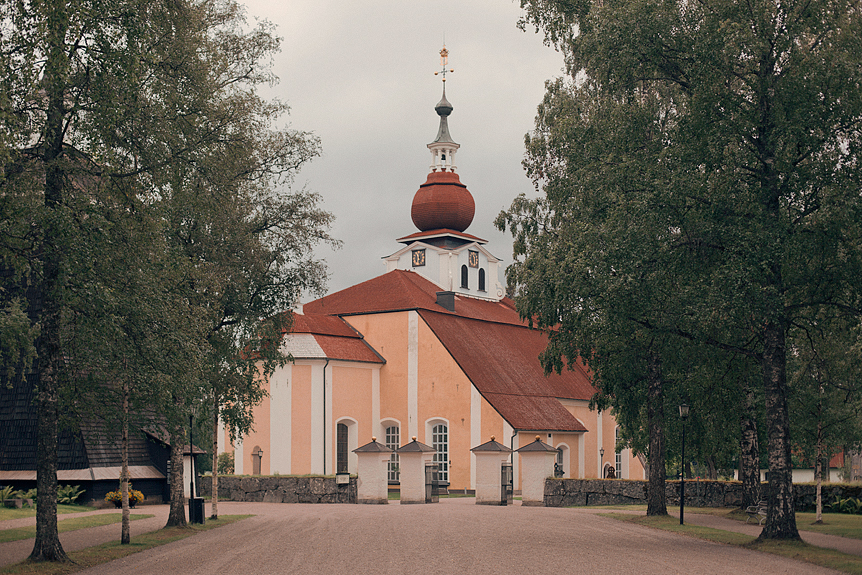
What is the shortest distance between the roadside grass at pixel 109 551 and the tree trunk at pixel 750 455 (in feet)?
51.1

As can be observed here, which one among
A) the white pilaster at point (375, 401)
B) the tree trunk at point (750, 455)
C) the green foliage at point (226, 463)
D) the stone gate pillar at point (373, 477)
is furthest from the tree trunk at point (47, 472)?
the green foliage at point (226, 463)

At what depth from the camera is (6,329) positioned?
1479 cm

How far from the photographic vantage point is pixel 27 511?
1073 inches

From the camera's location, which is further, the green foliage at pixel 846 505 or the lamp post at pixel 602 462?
the lamp post at pixel 602 462

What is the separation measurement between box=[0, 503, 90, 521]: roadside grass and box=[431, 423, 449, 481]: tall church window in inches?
843

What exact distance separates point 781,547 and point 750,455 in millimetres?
10185

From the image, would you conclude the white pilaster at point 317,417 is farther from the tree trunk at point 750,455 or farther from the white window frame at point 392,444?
the tree trunk at point 750,455

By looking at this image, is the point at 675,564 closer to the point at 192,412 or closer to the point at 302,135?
the point at 192,412

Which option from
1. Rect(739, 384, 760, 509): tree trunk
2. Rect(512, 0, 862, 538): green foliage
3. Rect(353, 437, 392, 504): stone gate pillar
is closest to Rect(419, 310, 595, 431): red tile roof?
Rect(353, 437, 392, 504): stone gate pillar

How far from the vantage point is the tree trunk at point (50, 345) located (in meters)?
15.4

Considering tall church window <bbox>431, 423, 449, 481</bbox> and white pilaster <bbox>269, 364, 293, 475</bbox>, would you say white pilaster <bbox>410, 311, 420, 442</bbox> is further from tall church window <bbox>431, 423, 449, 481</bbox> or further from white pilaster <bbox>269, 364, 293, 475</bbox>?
white pilaster <bbox>269, 364, 293, 475</bbox>

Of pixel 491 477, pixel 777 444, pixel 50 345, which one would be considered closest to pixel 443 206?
pixel 491 477

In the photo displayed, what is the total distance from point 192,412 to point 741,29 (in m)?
15.5

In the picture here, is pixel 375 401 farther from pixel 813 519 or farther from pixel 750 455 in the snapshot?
pixel 813 519
